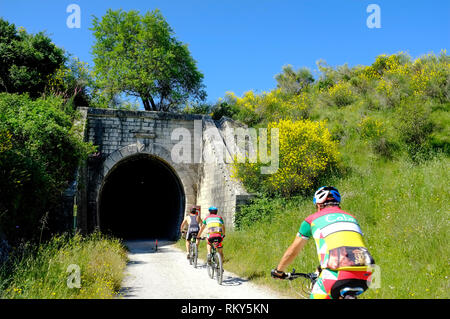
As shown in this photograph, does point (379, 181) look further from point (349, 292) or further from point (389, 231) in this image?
point (349, 292)

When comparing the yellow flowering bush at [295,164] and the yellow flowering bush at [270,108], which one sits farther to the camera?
the yellow flowering bush at [270,108]

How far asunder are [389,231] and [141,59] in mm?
21242

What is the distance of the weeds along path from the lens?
19.4 feet

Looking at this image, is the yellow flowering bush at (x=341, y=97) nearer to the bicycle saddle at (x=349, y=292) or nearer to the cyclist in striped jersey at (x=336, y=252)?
the cyclist in striped jersey at (x=336, y=252)

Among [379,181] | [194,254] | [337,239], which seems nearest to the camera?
[337,239]

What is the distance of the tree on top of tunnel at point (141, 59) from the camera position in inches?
926

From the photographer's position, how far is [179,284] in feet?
22.8

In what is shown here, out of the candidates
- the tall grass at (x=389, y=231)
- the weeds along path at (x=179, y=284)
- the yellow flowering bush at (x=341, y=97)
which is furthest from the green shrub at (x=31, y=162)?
the yellow flowering bush at (x=341, y=97)

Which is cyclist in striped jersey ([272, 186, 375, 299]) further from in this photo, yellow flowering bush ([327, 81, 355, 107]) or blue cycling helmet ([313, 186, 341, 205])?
yellow flowering bush ([327, 81, 355, 107])

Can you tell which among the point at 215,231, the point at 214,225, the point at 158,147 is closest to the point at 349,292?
the point at 215,231

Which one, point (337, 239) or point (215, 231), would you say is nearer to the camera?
point (337, 239)

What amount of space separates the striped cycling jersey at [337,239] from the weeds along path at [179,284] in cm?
317

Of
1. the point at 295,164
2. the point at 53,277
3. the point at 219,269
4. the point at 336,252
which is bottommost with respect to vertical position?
the point at 219,269

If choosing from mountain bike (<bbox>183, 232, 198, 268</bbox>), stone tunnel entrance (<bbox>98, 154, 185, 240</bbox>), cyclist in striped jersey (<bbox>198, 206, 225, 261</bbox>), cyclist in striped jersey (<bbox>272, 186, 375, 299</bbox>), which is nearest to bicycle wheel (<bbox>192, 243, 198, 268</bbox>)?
mountain bike (<bbox>183, 232, 198, 268</bbox>)
